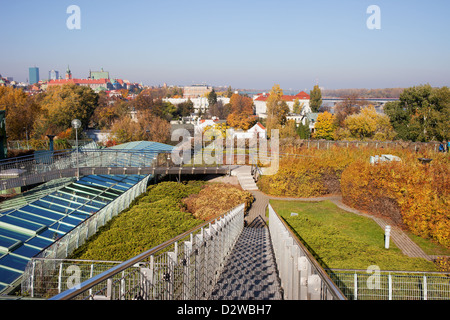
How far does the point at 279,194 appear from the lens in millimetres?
21641

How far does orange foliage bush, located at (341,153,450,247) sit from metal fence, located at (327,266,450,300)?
6955 mm

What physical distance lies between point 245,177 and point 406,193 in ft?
34.1

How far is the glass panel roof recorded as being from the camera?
952cm

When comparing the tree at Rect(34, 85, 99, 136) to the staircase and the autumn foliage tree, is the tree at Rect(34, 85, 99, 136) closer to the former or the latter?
the staircase

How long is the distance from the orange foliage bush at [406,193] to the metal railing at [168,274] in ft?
Result: 35.1

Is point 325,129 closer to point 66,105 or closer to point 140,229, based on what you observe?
point 66,105

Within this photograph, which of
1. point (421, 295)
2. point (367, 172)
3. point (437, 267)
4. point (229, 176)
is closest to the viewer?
point (421, 295)

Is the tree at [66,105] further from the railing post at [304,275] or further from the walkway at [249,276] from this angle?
the railing post at [304,275]

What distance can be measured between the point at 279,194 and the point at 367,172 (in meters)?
5.32

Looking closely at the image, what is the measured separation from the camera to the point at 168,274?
165 inches

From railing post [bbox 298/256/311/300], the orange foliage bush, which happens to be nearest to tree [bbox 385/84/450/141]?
the orange foliage bush
